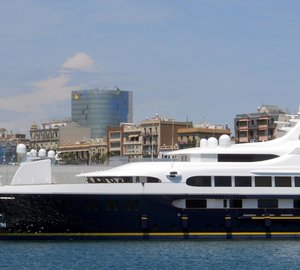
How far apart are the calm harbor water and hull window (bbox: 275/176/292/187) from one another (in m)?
3.02

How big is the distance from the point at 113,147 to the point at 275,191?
121718mm

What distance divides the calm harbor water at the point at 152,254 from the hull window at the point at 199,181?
10.1 ft

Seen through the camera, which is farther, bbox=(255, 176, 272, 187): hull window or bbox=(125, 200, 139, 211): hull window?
bbox=(255, 176, 272, 187): hull window

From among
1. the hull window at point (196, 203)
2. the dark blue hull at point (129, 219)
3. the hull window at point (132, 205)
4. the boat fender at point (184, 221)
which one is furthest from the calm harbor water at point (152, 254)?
the hull window at point (196, 203)

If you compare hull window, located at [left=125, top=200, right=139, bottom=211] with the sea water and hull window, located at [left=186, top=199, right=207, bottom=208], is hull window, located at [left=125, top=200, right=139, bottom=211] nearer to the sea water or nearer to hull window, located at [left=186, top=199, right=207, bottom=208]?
the sea water

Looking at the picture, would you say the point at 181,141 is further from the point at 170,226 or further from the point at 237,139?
the point at 170,226

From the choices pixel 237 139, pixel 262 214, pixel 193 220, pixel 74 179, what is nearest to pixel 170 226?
pixel 193 220

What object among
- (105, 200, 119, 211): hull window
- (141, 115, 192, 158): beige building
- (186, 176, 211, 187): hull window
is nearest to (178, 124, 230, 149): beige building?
(141, 115, 192, 158): beige building

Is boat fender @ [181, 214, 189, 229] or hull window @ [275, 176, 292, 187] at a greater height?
hull window @ [275, 176, 292, 187]

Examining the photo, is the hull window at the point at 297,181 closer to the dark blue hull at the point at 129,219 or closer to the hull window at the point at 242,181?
the dark blue hull at the point at 129,219

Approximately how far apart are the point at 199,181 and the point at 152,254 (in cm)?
653

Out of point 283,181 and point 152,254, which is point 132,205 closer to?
point 152,254

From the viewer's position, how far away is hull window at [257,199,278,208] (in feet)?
165

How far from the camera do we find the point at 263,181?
165 feet
